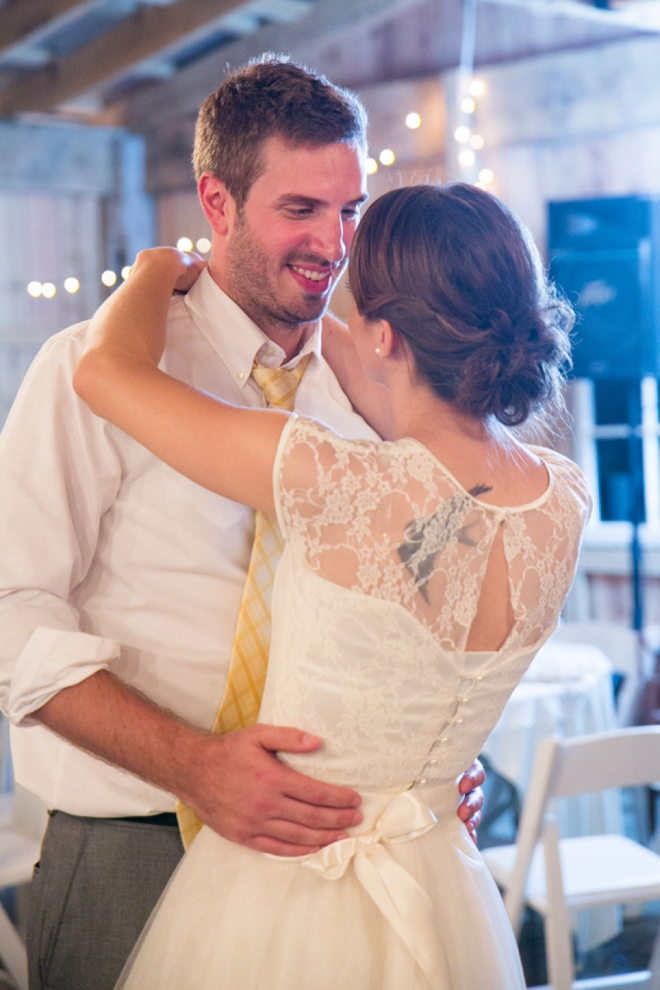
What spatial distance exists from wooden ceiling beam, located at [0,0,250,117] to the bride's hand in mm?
4001

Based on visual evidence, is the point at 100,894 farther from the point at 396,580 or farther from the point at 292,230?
the point at 292,230

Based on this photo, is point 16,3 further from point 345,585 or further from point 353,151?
point 345,585

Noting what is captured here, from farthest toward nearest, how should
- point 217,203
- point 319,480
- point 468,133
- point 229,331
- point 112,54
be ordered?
1. point 112,54
2. point 468,133
3. point 217,203
4. point 229,331
5. point 319,480

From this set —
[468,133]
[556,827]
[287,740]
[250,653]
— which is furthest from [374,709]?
[468,133]

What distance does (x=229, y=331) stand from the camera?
1.53 m

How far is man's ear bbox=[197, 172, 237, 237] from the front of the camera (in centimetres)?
161

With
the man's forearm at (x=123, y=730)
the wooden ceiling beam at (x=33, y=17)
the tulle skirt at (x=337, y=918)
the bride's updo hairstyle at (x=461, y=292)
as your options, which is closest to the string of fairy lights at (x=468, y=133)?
the wooden ceiling beam at (x=33, y=17)

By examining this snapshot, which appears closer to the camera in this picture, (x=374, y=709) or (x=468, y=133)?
(x=374, y=709)

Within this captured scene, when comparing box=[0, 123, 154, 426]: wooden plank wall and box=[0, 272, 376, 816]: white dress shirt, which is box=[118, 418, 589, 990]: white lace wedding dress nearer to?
box=[0, 272, 376, 816]: white dress shirt

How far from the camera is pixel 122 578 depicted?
54.7 inches

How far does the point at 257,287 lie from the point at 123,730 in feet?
2.28

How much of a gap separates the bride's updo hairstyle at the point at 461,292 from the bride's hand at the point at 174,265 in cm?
37

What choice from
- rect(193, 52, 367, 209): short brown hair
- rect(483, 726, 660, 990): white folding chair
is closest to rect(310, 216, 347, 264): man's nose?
rect(193, 52, 367, 209): short brown hair

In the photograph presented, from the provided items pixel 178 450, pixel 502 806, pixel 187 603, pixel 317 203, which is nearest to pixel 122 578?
pixel 187 603
